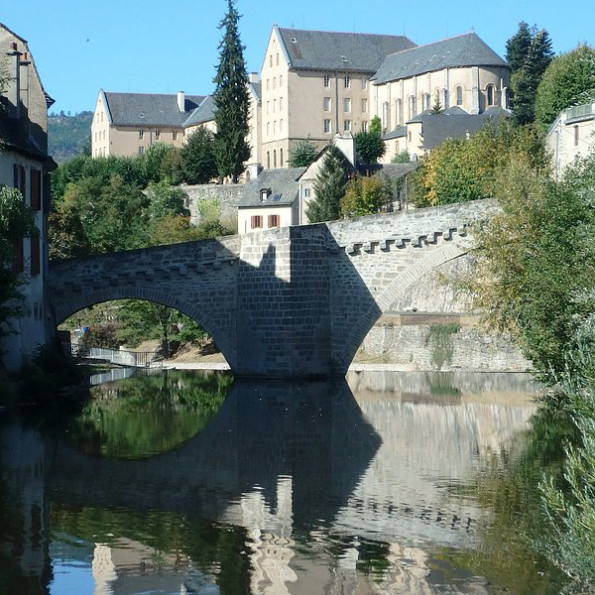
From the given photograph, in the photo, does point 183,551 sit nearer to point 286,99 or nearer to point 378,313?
point 378,313

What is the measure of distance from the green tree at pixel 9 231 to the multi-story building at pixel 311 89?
7565 centimetres

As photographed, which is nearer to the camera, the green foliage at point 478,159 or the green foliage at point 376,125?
the green foliage at point 478,159

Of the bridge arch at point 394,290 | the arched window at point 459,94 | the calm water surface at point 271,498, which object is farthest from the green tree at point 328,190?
the calm water surface at point 271,498

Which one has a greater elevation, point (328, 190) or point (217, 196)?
point (217, 196)

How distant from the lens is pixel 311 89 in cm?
10662

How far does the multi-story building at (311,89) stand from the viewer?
10512 cm

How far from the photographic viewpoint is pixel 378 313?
37312 mm

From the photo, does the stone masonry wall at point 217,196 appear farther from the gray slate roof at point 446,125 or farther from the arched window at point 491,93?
the arched window at point 491,93

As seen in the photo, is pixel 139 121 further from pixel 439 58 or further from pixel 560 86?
pixel 560 86

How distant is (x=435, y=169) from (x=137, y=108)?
60451 mm

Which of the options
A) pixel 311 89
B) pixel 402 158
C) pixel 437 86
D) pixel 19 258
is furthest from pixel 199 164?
pixel 19 258

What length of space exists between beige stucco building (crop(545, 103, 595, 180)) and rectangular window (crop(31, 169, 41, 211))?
24.2 meters

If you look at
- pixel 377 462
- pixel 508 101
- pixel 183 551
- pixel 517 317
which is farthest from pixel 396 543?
pixel 508 101

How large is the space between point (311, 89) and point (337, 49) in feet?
14.5
